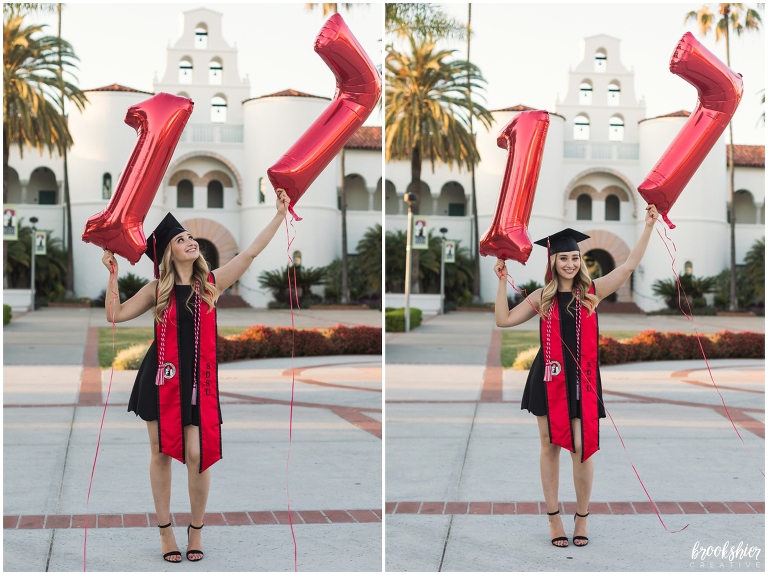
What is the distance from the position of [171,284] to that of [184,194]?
34502 millimetres

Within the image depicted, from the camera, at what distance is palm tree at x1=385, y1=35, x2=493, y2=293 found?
3034 centimetres

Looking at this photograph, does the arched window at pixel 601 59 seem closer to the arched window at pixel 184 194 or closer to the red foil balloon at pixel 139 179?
the arched window at pixel 184 194

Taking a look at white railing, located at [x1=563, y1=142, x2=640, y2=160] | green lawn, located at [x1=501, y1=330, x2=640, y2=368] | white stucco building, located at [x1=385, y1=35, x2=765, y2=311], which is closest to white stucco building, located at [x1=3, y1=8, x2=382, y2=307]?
white stucco building, located at [x1=385, y1=35, x2=765, y2=311]

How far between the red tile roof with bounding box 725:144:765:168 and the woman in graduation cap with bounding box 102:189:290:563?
133 ft

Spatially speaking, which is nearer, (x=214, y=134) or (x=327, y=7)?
(x=327, y=7)

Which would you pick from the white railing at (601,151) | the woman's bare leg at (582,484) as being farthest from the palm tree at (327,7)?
the woman's bare leg at (582,484)

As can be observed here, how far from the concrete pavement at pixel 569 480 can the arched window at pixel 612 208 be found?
1083 inches

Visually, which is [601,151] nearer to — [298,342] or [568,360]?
[298,342]

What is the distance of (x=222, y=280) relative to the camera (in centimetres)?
466

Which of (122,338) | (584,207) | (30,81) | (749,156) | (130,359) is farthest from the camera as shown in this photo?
(749,156)

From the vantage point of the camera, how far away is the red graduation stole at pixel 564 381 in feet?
15.9

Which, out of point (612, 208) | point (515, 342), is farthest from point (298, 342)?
point (612, 208)

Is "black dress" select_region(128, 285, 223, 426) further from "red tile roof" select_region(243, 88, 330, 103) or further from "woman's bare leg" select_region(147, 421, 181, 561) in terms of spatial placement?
"red tile roof" select_region(243, 88, 330, 103)

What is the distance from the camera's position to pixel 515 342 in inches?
869
